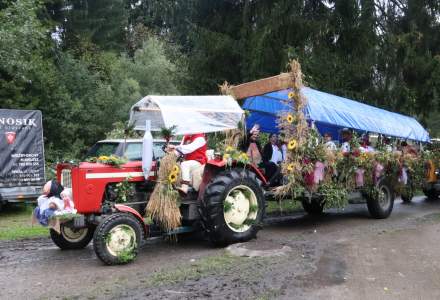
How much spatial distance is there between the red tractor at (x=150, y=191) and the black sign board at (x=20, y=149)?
17.4 ft

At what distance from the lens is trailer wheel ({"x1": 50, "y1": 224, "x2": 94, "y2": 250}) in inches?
322

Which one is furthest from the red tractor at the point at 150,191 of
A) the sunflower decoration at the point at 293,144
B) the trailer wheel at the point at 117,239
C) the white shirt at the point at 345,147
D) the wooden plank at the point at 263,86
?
the white shirt at the point at 345,147

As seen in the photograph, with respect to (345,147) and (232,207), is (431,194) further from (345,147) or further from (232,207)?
(232,207)

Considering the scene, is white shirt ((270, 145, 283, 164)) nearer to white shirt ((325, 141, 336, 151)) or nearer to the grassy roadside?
white shirt ((325, 141, 336, 151))

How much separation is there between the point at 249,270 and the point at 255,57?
1080 centimetres

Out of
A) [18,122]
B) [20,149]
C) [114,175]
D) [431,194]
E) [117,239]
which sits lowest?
[431,194]

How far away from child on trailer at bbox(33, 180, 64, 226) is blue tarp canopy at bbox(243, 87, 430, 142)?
4.49 meters

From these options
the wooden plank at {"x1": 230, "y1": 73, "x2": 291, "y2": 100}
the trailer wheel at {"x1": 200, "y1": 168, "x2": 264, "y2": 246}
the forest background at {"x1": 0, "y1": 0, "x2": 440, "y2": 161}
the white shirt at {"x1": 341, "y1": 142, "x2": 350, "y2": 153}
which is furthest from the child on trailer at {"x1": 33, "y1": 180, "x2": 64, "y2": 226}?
the forest background at {"x1": 0, "y1": 0, "x2": 440, "y2": 161}

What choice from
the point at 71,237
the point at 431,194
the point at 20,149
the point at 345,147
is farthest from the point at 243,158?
the point at 431,194

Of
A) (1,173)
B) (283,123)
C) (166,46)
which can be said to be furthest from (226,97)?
(166,46)

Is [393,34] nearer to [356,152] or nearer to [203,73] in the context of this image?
[203,73]

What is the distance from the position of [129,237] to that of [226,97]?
328 cm

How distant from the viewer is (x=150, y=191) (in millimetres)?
8102

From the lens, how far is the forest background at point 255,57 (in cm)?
1638
